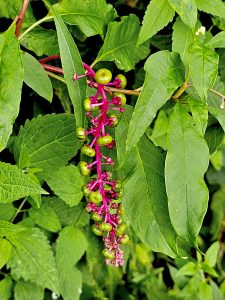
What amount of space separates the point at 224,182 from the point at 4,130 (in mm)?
1535

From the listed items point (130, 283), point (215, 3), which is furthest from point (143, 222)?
point (130, 283)

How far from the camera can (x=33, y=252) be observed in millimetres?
1492

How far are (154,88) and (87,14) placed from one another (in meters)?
0.35

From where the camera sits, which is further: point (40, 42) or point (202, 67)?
point (40, 42)

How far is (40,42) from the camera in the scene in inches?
55.3

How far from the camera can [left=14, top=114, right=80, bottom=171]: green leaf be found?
1.41 m

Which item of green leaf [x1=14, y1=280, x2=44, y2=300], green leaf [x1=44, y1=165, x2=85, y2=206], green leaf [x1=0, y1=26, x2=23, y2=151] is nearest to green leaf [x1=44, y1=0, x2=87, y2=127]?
green leaf [x1=0, y1=26, x2=23, y2=151]

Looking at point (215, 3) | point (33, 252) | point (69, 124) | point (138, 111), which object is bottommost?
point (33, 252)

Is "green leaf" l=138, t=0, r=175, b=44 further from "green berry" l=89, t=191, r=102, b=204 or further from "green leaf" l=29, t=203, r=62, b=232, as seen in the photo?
"green leaf" l=29, t=203, r=62, b=232

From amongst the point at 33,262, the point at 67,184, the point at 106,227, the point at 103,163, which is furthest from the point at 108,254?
the point at 67,184

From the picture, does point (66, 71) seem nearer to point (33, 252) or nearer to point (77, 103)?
point (77, 103)

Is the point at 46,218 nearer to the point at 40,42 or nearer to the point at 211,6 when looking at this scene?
the point at 40,42

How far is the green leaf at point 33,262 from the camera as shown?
4.83 feet

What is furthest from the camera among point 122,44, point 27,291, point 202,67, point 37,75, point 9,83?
point 27,291
